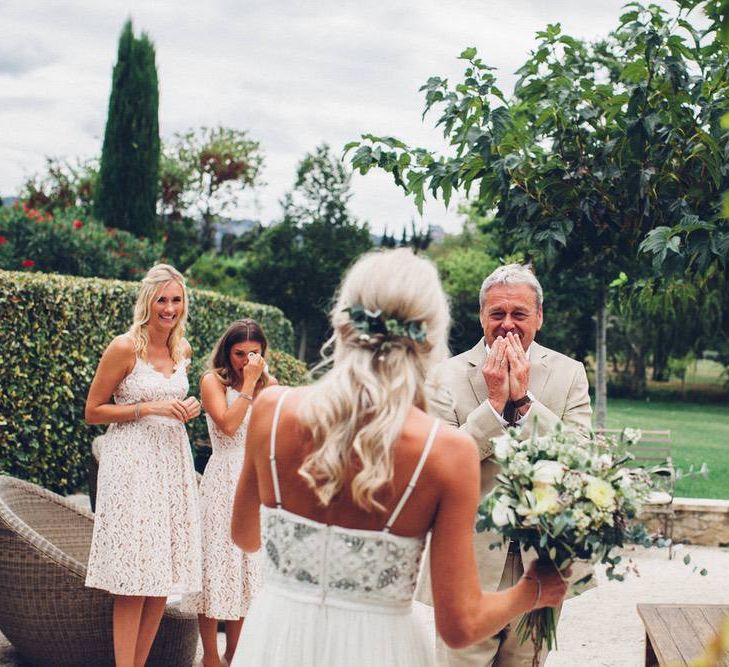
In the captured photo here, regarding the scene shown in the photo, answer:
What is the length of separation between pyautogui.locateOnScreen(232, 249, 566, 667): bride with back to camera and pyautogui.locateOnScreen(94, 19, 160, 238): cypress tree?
17.1 meters

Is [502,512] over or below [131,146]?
below

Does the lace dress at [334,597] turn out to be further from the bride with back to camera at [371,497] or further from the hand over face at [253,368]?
the hand over face at [253,368]

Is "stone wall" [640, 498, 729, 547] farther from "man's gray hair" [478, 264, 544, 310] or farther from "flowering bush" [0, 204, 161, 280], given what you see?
"flowering bush" [0, 204, 161, 280]

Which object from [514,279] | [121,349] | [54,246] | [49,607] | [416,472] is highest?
[514,279]

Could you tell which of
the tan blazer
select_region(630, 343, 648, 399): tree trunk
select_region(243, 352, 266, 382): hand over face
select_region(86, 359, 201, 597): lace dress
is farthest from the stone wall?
select_region(630, 343, 648, 399): tree trunk

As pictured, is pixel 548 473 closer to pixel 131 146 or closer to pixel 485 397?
pixel 485 397

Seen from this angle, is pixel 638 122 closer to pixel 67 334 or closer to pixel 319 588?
pixel 319 588

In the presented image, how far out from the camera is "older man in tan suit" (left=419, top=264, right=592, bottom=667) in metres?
3.19

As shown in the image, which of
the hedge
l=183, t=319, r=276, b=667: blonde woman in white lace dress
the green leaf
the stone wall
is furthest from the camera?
the stone wall

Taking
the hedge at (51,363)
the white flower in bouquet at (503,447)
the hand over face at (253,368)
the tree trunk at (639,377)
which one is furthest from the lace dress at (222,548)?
the tree trunk at (639,377)

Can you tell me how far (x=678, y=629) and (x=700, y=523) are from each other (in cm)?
485

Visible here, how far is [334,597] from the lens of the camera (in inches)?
84.7

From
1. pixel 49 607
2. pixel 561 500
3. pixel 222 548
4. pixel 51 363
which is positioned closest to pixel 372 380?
pixel 561 500

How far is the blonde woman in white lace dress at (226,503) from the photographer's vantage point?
16.1ft
